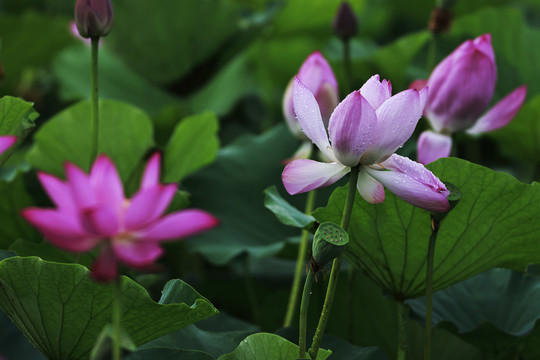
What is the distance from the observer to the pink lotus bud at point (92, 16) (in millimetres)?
748

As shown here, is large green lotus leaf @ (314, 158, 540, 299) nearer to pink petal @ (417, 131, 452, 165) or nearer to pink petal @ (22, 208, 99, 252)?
pink petal @ (417, 131, 452, 165)

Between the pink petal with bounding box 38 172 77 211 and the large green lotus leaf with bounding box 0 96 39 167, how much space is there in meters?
0.35

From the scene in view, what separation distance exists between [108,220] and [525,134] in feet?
3.42

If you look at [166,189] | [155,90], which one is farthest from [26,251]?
[155,90]

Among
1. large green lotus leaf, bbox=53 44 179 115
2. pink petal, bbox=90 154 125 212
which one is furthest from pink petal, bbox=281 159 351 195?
large green lotus leaf, bbox=53 44 179 115

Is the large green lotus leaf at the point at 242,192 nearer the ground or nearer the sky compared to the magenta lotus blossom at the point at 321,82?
nearer the ground

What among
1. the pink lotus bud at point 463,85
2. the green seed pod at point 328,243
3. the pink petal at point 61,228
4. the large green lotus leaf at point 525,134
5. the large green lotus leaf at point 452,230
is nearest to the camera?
the pink petal at point 61,228

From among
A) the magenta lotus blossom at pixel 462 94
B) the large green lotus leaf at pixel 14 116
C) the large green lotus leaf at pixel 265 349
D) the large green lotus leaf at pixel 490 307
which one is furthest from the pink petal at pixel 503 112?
the large green lotus leaf at pixel 14 116

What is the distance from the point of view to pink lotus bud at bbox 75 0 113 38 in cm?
75

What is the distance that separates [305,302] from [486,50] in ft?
1.39

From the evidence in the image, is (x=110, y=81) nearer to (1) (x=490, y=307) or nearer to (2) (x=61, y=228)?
(1) (x=490, y=307)

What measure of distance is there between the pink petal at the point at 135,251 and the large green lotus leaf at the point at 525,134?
37.6 inches

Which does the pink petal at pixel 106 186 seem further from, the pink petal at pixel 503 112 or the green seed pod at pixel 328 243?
the pink petal at pixel 503 112

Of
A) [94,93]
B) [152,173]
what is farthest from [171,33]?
[152,173]
